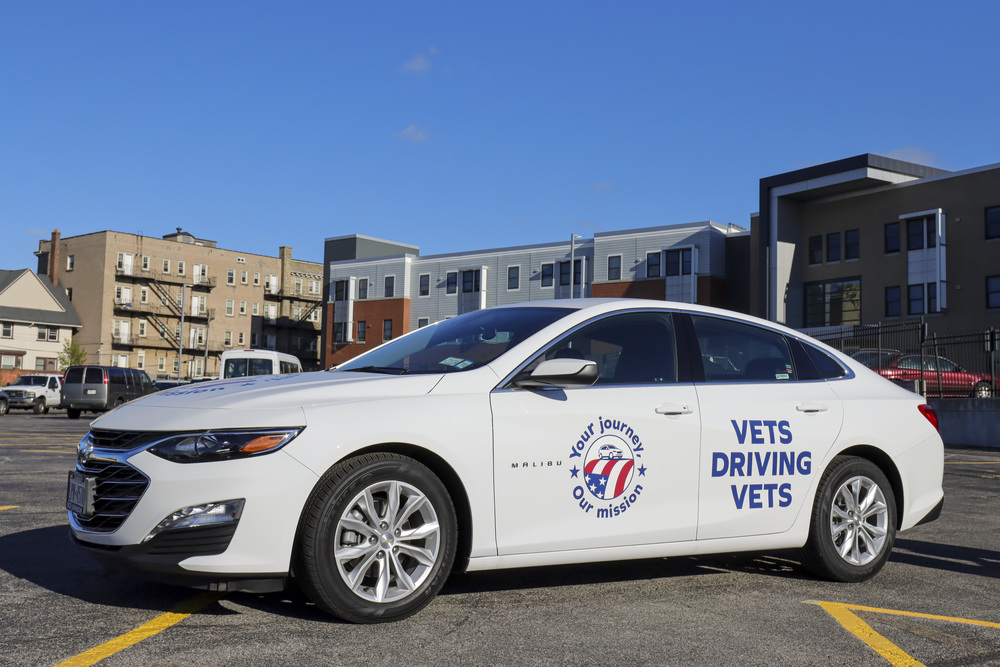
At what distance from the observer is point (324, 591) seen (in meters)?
4.36

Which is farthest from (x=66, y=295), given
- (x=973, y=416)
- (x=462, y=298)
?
(x=973, y=416)

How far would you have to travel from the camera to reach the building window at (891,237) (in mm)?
44844

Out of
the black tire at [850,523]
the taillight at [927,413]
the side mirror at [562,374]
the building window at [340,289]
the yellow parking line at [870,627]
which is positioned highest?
the building window at [340,289]

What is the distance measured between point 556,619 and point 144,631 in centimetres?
184

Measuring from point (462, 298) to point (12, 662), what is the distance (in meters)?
61.7

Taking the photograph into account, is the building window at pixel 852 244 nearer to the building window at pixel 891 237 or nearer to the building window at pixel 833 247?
the building window at pixel 833 247

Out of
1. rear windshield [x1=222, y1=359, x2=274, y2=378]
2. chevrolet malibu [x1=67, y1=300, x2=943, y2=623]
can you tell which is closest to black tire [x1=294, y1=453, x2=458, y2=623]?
chevrolet malibu [x1=67, y1=300, x2=943, y2=623]

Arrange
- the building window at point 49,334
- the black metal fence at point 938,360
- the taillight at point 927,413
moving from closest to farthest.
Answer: the taillight at point 927,413
the black metal fence at point 938,360
the building window at point 49,334

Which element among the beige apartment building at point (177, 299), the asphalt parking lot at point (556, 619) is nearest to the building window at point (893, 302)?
the asphalt parking lot at point (556, 619)

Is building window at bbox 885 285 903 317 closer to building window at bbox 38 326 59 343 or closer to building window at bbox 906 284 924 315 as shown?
building window at bbox 906 284 924 315

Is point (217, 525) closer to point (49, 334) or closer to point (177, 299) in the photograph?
point (49, 334)

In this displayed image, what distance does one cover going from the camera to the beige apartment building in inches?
3344

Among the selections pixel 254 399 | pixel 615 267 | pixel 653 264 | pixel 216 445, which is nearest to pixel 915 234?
pixel 653 264

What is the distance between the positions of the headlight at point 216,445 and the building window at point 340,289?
223 feet
